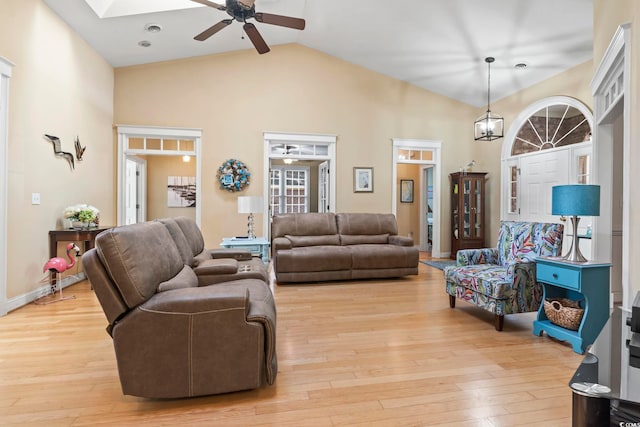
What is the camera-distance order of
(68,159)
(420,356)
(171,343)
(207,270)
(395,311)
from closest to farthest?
(171,343) < (420,356) < (207,270) < (395,311) < (68,159)

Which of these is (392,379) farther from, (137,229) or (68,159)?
(68,159)

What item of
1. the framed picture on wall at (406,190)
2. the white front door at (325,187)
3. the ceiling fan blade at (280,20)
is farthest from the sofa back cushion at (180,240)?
the framed picture on wall at (406,190)

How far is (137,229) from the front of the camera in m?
2.13

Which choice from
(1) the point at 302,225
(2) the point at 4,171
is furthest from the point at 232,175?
(2) the point at 4,171

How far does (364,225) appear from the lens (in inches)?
232

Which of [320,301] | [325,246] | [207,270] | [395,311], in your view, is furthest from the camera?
[325,246]

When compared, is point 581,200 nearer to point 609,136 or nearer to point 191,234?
point 609,136

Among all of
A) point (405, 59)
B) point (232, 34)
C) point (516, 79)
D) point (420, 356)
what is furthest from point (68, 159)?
point (516, 79)

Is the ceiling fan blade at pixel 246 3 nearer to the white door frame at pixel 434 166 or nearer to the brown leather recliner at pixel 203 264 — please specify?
the brown leather recliner at pixel 203 264

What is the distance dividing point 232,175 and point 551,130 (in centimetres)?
544

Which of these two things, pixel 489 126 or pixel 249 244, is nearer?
pixel 249 244

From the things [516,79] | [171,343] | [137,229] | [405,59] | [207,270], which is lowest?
[171,343]

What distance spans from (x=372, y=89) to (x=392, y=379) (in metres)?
5.96

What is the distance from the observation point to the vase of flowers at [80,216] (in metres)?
4.34
